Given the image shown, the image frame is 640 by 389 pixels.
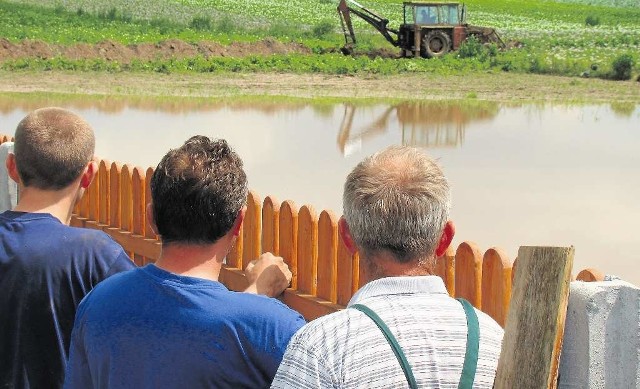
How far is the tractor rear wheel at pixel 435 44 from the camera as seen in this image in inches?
1444

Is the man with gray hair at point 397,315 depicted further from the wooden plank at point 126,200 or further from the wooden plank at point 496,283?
the wooden plank at point 126,200

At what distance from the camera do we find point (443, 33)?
3728 centimetres

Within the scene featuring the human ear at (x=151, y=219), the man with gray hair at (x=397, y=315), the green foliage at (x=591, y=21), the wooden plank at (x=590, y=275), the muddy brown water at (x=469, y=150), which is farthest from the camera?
the green foliage at (x=591, y=21)

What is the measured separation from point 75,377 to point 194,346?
1.23 feet

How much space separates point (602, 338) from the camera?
2061 mm

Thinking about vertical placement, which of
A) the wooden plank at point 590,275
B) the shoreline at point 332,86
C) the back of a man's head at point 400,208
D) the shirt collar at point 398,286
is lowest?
the shoreline at point 332,86

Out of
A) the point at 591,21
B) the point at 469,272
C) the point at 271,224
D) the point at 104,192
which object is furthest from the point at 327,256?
the point at 591,21

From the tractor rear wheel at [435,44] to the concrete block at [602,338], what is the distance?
34883mm

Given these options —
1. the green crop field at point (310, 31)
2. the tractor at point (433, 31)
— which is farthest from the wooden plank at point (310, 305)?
the tractor at point (433, 31)

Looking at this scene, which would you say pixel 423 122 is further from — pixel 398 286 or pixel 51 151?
pixel 398 286

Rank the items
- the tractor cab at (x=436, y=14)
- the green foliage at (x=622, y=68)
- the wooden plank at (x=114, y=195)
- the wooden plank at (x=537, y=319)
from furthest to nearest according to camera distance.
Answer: the tractor cab at (x=436, y=14)
the green foliage at (x=622, y=68)
the wooden plank at (x=114, y=195)
the wooden plank at (x=537, y=319)

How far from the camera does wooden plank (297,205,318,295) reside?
477 cm

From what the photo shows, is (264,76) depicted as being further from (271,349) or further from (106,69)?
(271,349)

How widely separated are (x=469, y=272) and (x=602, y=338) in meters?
1.92
